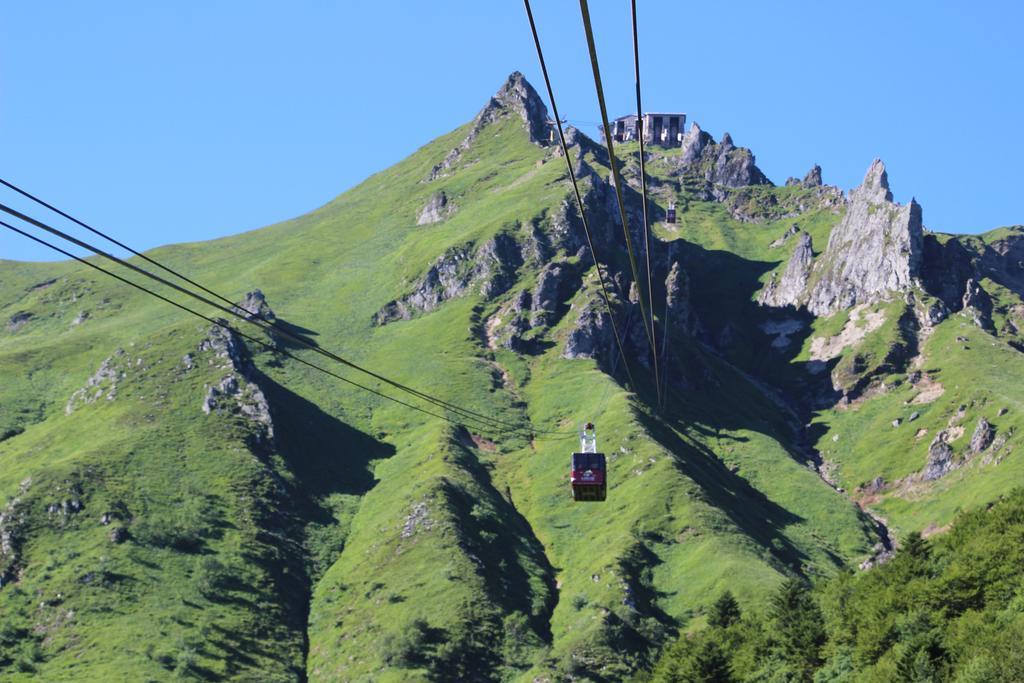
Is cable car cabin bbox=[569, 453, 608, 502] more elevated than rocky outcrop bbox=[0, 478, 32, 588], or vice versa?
rocky outcrop bbox=[0, 478, 32, 588]

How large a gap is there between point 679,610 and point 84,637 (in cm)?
8194

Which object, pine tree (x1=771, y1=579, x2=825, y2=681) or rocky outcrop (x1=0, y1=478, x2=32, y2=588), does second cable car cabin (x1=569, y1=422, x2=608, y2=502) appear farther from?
rocky outcrop (x1=0, y1=478, x2=32, y2=588)

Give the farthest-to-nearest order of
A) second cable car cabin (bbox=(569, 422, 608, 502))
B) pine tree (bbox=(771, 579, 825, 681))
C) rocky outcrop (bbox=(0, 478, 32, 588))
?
rocky outcrop (bbox=(0, 478, 32, 588))
pine tree (bbox=(771, 579, 825, 681))
second cable car cabin (bbox=(569, 422, 608, 502))

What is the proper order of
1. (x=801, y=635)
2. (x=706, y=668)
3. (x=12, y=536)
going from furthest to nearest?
(x=12, y=536) → (x=706, y=668) → (x=801, y=635)

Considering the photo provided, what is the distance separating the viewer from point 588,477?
76.7 meters

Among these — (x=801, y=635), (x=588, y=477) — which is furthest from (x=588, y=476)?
(x=801, y=635)

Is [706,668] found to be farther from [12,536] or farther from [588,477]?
[12,536]

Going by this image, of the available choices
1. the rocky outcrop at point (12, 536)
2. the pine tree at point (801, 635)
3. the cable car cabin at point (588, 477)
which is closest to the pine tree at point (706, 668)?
the pine tree at point (801, 635)

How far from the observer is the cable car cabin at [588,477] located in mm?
76688

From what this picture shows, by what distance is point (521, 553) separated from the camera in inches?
7810

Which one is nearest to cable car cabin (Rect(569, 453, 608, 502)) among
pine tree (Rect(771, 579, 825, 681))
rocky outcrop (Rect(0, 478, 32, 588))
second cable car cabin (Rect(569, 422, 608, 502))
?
second cable car cabin (Rect(569, 422, 608, 502))

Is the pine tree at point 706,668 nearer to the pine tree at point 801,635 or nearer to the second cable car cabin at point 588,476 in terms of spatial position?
the pine tree at point 801,635

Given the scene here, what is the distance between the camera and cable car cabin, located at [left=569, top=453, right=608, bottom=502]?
76.7m

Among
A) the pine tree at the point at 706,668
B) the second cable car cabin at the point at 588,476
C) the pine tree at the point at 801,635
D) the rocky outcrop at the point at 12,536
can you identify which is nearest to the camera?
the second cable car cabin at the point at 588,476
